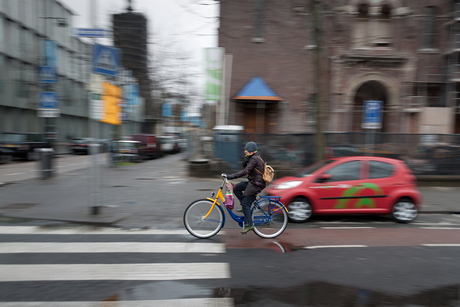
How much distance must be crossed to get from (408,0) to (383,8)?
128cm

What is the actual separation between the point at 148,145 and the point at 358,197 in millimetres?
20247

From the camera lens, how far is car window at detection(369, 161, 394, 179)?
321 inches

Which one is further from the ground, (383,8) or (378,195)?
(383,8)

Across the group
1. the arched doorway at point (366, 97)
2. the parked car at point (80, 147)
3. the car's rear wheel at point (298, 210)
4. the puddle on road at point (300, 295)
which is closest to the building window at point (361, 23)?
the arched doorway at point (366, 97)

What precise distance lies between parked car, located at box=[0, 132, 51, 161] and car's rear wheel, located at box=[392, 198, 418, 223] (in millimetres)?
20563

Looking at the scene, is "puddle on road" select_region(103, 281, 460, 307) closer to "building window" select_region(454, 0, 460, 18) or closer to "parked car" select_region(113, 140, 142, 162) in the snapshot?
"parked car" select_region(113, 140, 142, 162)

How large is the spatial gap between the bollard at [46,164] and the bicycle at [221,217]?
9767 mm

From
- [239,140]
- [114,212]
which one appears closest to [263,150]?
[239,140]

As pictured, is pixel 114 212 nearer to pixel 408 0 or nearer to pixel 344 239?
pixel 344 239

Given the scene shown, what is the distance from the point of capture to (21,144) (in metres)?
22.6

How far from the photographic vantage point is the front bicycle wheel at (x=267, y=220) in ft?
21.7

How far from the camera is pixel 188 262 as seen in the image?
203 inches

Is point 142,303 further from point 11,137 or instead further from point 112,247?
point 11,137

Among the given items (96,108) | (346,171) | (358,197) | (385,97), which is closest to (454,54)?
(385,97)
